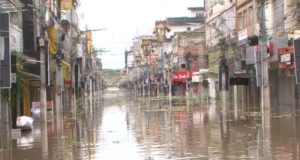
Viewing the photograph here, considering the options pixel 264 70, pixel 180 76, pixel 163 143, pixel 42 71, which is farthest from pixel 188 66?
pixel 163 143

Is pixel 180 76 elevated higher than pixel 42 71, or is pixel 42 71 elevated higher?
pixel 180 76

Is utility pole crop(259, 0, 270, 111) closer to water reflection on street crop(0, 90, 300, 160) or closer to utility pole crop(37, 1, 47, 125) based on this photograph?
utility pole crop(37, 1, 47, 125)

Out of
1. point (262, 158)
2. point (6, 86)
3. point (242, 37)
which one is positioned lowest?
point (262, 158)

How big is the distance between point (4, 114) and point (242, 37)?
33.2m

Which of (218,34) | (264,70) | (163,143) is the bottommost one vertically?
(163,143)

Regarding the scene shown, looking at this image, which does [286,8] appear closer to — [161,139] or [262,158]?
[161,139]

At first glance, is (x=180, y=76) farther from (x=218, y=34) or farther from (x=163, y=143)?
(x=163, y=143)

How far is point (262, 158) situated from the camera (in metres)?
16.4

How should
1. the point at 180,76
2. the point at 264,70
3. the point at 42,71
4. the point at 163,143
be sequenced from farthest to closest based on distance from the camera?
the point at 180,76
the point at 264,70
the point at 42,71
the point at 163,143

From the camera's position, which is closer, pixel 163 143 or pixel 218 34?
pixel 163 143

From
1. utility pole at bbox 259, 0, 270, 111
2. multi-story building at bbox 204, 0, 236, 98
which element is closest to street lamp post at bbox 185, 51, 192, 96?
multi-story building at bbox 204, 0, 236, 98

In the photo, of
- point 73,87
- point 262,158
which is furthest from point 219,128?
point 73,87

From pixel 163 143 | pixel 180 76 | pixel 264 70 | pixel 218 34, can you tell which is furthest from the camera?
pixel 180 76

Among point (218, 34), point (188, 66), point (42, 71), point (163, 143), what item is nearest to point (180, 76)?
point (188, 66)
